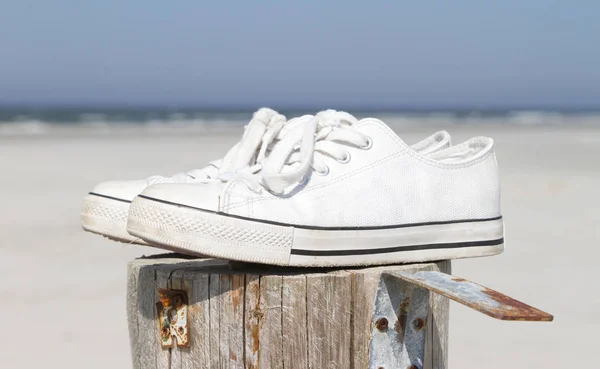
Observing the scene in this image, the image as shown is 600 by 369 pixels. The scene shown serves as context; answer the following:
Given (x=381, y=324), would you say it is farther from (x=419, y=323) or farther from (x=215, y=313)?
(x=215, y=313)

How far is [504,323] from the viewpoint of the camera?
4727 millimetres

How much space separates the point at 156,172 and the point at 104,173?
2.42ft

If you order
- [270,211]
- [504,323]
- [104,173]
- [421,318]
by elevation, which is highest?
[104,173]

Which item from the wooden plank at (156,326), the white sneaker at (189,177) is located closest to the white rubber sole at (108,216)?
the white sneaker at (189,177)

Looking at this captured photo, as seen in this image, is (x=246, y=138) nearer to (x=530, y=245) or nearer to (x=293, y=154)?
(x=293, y=154)

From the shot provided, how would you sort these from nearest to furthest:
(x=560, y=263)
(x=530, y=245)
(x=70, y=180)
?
1. (x=560, y=263)
2. (x=530, y=245)
3. (x=70, y=180)

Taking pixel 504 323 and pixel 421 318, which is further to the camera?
pixel 504 323

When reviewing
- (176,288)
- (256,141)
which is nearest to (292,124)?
(256,141)

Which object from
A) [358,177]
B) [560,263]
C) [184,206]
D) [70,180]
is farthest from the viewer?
[70,180]

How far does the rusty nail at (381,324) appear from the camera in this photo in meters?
2.09

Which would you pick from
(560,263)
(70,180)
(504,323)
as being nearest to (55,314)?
(504,323)

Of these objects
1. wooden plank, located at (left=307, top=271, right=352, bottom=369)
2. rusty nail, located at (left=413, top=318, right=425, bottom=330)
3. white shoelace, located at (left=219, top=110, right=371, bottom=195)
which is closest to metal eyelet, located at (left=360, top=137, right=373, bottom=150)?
white shoelace, located at (left=219, top=110, right=371, bottom=195)

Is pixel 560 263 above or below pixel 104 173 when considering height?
below

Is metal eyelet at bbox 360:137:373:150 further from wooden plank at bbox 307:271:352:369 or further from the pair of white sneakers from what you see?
wooden plank at bbox 307:271:352:369
